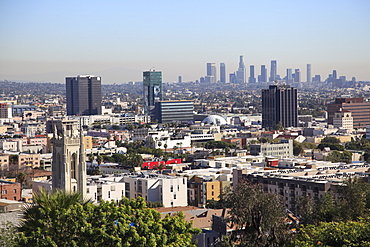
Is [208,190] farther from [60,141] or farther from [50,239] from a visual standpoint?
[50,239]

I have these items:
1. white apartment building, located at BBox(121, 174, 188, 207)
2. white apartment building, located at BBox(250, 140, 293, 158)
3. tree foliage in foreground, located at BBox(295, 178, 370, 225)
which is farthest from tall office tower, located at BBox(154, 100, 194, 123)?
tree foliage in foreground, located at BBox(295, 178, 370, 225)

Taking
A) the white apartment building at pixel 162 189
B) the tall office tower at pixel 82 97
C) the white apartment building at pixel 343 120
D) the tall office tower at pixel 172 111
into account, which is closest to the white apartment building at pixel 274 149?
the white apartment building at pixel 162 189

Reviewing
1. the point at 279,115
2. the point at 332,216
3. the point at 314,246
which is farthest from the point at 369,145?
the point at 314,246

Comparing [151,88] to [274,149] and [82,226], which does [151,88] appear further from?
[82,226]

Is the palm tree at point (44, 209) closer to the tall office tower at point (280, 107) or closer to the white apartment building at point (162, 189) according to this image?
the white apartment building at point (162, 189)

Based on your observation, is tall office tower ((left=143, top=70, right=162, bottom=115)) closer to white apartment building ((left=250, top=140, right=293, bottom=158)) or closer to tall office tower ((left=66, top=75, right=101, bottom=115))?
tall office tower ((left=66, top=75, right=101, bottom=115))

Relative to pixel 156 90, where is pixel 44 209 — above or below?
below

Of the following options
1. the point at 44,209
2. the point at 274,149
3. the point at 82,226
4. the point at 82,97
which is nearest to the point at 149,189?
the point at 82,226
